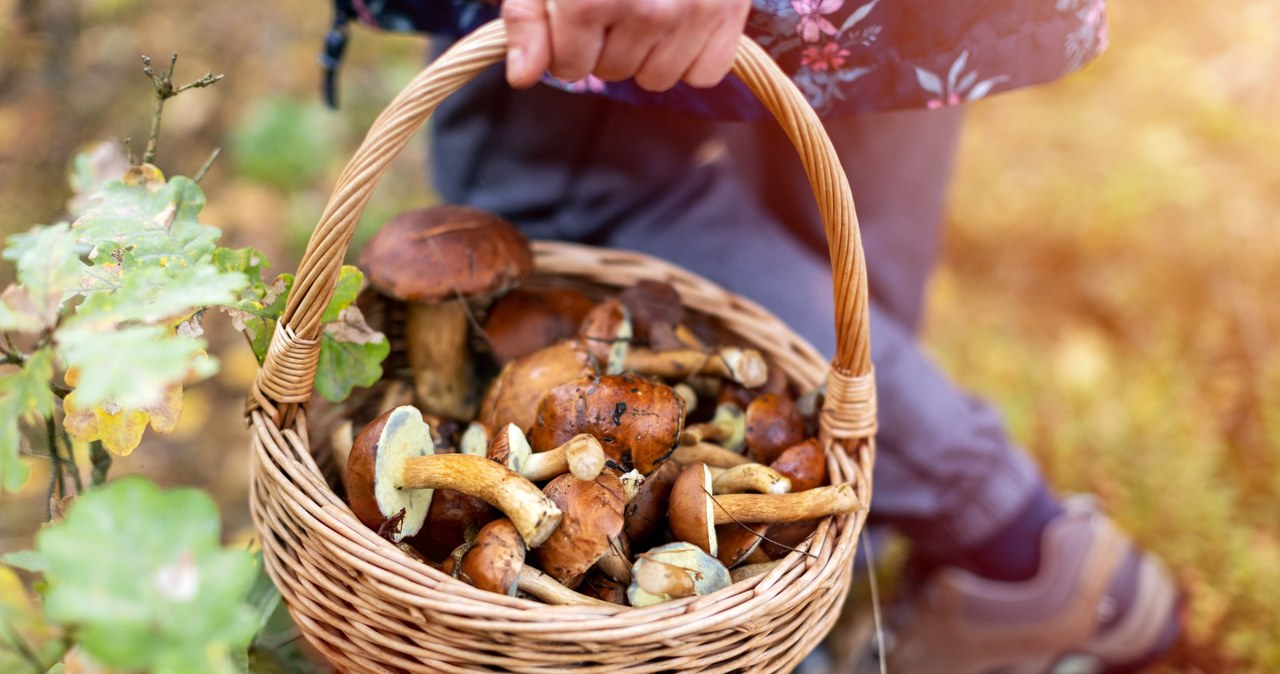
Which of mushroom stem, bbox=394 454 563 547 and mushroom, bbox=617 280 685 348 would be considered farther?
mushroom, bbox=617 280 685 348

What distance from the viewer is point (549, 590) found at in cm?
98

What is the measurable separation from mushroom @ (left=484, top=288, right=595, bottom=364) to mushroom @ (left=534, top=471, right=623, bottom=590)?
0.36 m

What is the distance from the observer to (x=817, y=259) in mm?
1859

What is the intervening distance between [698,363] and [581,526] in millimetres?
418

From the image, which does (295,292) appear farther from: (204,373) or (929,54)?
(929,54)

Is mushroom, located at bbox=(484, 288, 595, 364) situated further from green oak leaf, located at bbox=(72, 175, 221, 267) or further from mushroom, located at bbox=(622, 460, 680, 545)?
green oak leaf, located at bbox=(72, 175, 221, 267)

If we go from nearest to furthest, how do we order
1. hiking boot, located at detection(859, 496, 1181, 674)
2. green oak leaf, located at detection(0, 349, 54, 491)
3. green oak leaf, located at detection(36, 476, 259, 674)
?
green oak leaf, located at detection(36, 476, 259, 674)
green oak leaf, located at detection(0, 349, 54, 491)
hiking boot, located at detection(859, 496, 1181, 674)

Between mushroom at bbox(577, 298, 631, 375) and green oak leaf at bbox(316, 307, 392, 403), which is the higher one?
green oak leaf at bbox(316, 307, 392, 403)

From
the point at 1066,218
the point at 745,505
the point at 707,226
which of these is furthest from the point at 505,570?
the point at 1066,218

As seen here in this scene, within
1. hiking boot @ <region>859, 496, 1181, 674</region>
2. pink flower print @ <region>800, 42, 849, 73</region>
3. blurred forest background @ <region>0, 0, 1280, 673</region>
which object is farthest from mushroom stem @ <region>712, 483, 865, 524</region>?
blurred forest background @ <region>0, 0, 1280, 673</region>

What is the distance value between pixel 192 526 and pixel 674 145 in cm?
118

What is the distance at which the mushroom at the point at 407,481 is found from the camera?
0.97 meters

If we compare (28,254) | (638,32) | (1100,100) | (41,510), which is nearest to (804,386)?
(638,32)

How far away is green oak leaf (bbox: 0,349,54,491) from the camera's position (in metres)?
0.73
